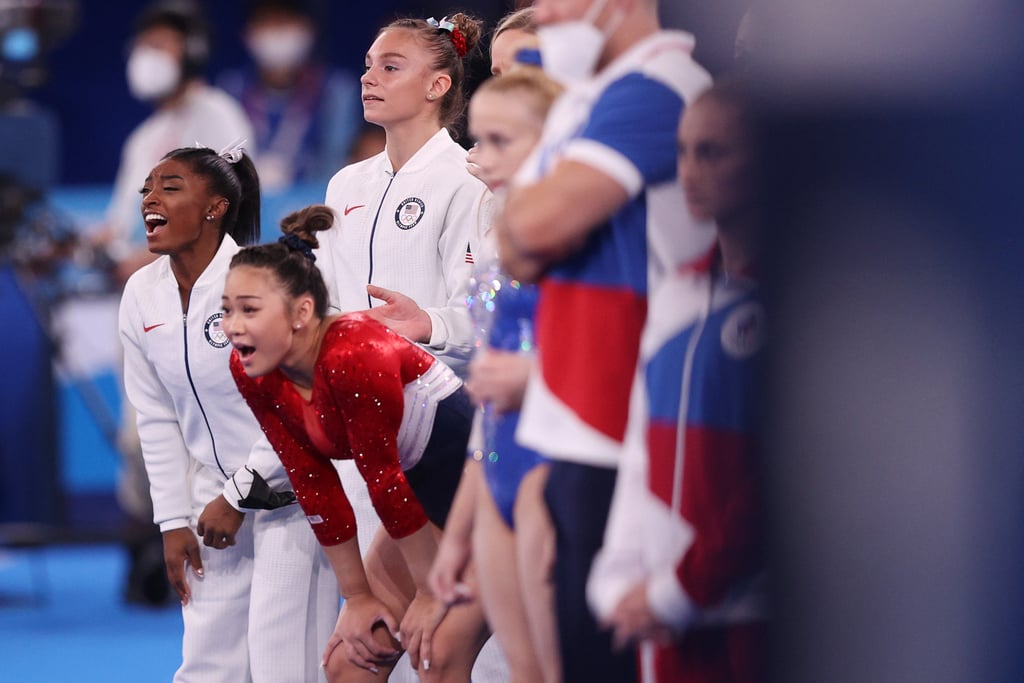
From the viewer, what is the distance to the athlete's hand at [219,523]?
11.4 ft

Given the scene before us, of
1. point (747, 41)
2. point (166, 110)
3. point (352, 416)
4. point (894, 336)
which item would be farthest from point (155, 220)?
point (166, 110)

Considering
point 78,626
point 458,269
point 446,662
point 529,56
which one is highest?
point 529,56

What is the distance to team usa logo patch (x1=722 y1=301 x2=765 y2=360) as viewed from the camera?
2.02 m

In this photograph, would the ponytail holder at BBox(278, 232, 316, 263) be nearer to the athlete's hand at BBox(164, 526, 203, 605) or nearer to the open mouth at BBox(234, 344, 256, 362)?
the open mouth at BBox(234, 344, 256, 362)

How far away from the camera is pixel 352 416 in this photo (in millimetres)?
2932

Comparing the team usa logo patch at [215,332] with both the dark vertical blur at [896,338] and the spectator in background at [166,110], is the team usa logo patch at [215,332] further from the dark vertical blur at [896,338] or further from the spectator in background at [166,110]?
the spectator in background at [166,110]

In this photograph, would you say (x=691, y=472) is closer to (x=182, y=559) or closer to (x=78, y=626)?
(x=182, y=559)

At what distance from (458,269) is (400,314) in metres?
0.33

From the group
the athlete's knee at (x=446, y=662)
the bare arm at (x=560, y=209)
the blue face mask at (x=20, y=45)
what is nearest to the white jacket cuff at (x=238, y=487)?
the athlete's knee at (x=446, y=662)

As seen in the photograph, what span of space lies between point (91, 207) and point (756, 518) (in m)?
7.13

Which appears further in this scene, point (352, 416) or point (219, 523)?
point (219, 523)

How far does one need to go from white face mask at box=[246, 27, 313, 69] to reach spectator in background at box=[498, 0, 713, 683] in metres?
6.75

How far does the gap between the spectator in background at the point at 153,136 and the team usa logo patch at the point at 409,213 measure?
10.5ft

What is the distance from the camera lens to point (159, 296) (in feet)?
12.0
